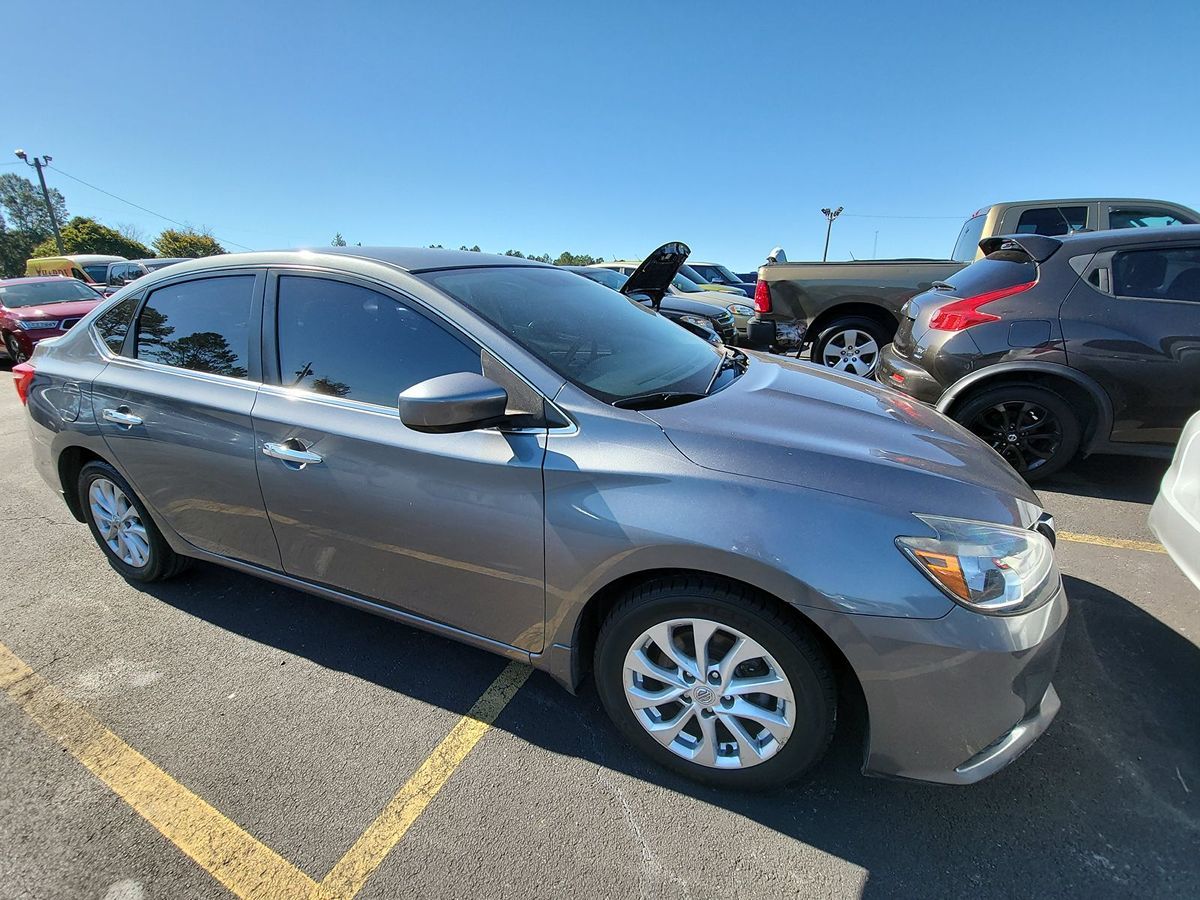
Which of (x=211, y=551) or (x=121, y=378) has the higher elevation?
(x=121, y=378)

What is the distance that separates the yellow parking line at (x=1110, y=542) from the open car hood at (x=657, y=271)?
11.4 feet

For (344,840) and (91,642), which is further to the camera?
(91,642)

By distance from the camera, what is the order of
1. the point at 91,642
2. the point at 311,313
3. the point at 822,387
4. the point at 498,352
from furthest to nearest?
the point at 91,642, the point at 822,387, the point at 311,313, the point at 498,352

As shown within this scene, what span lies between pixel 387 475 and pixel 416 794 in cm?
104

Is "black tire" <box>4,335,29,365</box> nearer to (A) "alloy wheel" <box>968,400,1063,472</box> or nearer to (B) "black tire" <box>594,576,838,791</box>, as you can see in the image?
(B) "black tire" <box>594,576,838,791</box>

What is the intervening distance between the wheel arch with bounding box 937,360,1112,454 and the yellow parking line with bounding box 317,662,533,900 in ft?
10.1

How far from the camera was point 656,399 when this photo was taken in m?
2.00

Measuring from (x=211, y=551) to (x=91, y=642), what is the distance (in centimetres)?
67

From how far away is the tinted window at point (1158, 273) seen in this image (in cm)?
358

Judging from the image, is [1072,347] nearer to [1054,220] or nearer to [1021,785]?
[1021,785]

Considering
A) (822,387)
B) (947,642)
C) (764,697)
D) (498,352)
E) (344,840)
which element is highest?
(498,352)

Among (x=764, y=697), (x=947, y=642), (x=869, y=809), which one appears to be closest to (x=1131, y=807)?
(x=869, y=809)

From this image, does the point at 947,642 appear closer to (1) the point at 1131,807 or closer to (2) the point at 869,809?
(2) the point at 869,809

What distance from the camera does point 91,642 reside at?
2666 millimetres
